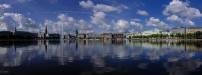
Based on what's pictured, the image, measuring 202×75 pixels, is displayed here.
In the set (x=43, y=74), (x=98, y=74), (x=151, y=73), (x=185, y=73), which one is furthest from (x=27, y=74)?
(x=185, y=73)

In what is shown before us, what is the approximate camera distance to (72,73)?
1066 inches

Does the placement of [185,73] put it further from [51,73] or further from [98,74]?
[51,73]

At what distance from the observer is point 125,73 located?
27297mm

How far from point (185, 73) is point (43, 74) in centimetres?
1277

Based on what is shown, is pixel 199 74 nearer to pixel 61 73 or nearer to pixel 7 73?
pixel 61 73

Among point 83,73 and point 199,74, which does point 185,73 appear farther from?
point 83,73

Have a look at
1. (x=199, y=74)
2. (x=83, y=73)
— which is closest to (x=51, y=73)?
(x=83, y=73)

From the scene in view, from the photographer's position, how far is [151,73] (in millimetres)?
27297

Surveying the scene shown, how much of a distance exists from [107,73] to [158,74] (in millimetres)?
4505

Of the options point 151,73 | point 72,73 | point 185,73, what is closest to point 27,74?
point 72,73

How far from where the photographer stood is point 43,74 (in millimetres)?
26188

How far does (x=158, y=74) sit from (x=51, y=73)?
9471 millimetres

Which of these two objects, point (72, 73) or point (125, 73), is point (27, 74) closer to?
point (72, 73)

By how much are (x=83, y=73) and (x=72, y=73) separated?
0.98 meters
